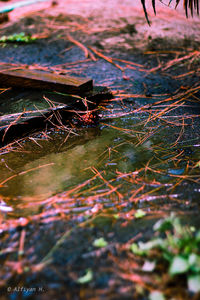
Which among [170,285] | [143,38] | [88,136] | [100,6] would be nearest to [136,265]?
[170,285]

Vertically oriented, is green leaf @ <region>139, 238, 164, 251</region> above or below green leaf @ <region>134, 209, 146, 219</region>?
above

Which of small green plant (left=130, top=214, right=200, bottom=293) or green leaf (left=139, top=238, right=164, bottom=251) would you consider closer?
small green plant (left=130, top=214, right=200, bottom=293)

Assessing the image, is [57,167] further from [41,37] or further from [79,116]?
[41,37]

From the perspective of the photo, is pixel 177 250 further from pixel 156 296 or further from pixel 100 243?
pixel 100 243

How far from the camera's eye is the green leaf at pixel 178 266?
102cm

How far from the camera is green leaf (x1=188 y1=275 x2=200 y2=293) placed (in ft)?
3.24

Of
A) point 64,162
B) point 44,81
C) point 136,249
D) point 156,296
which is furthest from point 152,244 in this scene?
point 44,81

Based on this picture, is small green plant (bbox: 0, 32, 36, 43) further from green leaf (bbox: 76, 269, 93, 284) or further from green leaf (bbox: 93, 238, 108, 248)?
green leaf (bbox: 76, 269, 93, 284)

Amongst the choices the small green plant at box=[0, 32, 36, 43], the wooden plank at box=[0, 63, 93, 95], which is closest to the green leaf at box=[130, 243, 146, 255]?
the wooden plank at box=[0, 63, 93, 95]

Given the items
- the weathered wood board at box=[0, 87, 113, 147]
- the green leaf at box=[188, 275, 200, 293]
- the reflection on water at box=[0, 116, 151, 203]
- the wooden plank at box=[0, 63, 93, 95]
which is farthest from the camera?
the wooden plank at box=[0, 63, 93, 95]

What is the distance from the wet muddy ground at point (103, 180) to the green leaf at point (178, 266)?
0.08 m

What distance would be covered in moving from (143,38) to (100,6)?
6.96ft

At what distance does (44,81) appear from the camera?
8.09ft

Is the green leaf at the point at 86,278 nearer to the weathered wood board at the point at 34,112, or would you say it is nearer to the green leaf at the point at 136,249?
the green leaf at the point at 136,249
